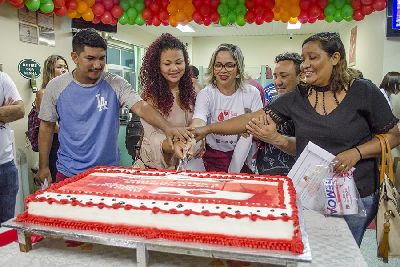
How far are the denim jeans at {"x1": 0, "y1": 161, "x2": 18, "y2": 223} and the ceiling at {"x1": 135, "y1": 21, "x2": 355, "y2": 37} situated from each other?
848 centimetres

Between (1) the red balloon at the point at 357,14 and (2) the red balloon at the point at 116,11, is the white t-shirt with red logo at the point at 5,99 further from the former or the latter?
(1) the red balloon at the point at 357,14

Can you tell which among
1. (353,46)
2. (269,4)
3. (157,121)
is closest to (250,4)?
(269,4)

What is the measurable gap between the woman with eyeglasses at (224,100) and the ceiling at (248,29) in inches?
331

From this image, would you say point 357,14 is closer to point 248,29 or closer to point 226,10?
point 226,10

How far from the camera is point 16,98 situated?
8.73 feet

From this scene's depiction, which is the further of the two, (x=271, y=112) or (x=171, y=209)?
(x=271, y=112)

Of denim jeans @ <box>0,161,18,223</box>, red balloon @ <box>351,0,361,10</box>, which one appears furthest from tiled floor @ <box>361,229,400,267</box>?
red balloon @ <box>351,0,361,10</box>

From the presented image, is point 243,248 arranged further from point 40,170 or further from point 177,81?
point 40,170

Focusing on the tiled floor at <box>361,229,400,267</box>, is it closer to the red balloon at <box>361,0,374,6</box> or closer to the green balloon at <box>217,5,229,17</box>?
the red balloon at <box>361,0,374,6</box>

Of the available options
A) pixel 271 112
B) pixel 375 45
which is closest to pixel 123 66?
pixel 375 45

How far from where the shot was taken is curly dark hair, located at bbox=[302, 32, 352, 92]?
1756mm

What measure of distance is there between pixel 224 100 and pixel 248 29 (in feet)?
32.0

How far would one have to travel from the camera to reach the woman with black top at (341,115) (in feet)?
5.56

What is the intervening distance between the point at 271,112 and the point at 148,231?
950 millimetres
